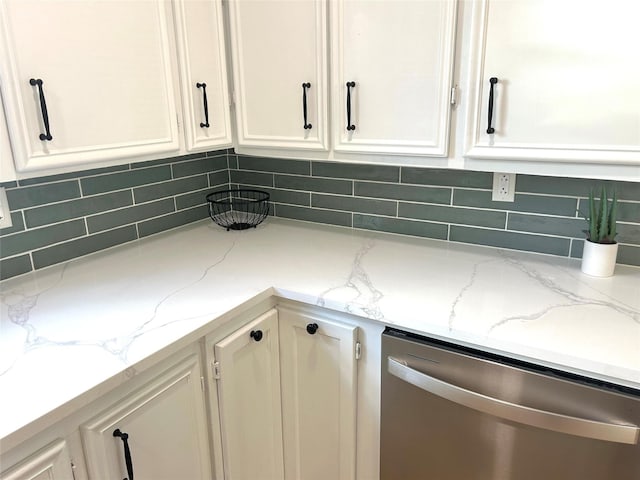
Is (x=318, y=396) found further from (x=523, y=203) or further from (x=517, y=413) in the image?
(x=523, y=203)

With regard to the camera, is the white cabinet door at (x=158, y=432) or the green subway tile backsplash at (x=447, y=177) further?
the green subway tile backsplash at (x=447, y=177)

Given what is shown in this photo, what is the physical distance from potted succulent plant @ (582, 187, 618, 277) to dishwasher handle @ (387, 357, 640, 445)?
1.81 feet

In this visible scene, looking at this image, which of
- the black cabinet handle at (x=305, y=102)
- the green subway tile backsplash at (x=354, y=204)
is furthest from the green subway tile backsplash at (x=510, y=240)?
the black cabinet handle at (x=305, y=102)

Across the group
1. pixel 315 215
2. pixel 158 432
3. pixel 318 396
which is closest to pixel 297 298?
pixel 318 396

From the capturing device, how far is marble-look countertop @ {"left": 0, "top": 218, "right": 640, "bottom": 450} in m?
1.04

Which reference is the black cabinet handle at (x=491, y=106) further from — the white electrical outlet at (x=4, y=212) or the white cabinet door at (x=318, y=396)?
the white electrical outlet at (x=4, y=212)

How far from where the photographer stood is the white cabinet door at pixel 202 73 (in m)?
1.54

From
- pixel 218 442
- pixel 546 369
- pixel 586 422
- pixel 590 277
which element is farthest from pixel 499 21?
pixel 218 442

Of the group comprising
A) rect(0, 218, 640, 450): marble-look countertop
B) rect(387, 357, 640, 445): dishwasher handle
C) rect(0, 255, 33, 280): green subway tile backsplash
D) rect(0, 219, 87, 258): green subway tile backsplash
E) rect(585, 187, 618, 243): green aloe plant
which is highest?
rect(585, 187, 618, 243): green aloe plant

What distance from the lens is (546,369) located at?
1118 millimetres

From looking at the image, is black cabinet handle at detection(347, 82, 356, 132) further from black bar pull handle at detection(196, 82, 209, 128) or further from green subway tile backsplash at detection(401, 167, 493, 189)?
black bar pull handle at detection(196, 82, 209, 128)

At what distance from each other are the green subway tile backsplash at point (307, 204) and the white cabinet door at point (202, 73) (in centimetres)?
33

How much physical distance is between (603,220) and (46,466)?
1482 mm

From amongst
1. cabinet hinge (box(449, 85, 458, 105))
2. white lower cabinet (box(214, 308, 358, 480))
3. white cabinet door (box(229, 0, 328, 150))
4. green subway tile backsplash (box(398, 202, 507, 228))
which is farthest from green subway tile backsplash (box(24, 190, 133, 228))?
cabinet hinge (box(449, 85, 458, 105))
